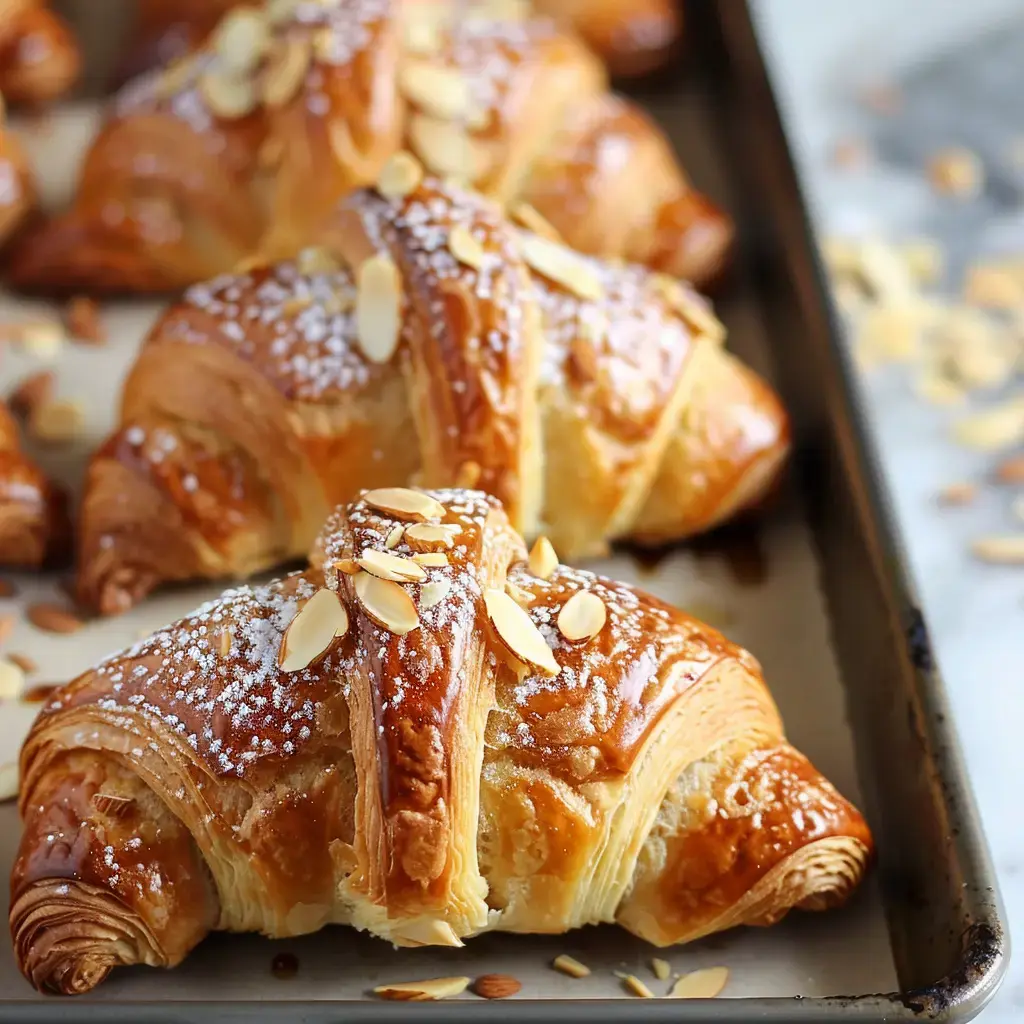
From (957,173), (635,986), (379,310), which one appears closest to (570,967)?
(635,986)

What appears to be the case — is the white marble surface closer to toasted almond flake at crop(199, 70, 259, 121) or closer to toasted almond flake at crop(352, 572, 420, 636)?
toasted almond flake at crop(352, 572, 420, 636)

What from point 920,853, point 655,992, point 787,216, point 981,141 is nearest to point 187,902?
point 655,992

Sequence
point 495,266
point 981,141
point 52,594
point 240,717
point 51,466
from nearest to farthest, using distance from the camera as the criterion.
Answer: point 240,717 < point 495,266 < point 52,594 < point 51,466 < point 981,141

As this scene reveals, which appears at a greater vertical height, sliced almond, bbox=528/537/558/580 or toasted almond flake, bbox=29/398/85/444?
sliced almond, bbox=528/537/558/580

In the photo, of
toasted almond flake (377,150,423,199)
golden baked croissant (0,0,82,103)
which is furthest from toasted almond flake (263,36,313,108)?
golden baked croissant (0,0,82,103)

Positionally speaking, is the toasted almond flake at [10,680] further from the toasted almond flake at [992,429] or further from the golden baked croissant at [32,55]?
the toasted almond flake at [992,429]

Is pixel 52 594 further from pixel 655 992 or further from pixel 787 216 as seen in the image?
pixel 787 216
